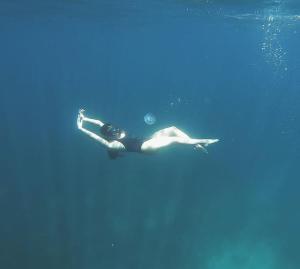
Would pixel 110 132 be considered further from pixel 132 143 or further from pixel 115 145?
pixel 132 143

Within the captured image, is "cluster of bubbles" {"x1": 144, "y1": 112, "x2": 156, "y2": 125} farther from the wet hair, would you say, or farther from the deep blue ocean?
the wet hair

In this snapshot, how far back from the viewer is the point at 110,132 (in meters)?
10.5

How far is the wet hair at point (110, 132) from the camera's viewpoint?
10.5 meters

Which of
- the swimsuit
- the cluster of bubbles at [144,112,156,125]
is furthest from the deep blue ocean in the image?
the swimsuit

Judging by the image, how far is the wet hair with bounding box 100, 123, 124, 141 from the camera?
34.4 feet

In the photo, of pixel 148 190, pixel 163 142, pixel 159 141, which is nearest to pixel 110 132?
pixel 159 141

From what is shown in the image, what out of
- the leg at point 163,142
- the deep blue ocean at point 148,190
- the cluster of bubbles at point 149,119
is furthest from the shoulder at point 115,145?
the cluster of bubbles at point 149,119

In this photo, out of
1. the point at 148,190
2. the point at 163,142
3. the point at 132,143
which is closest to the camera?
the point at 163,142

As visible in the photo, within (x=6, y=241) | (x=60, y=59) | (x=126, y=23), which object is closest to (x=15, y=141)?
(x=6, y=241)

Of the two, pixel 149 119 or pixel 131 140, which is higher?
pixel 149 119

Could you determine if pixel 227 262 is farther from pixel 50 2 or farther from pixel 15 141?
pixel 50 2

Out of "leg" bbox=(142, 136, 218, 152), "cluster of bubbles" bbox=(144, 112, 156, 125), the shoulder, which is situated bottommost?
the shoulder


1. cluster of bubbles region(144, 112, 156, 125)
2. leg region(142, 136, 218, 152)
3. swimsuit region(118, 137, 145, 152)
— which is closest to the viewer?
leg region(142, 136, 218, 152)

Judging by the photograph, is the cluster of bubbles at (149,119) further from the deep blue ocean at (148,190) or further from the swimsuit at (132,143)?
the swimsuit at (132,143)
